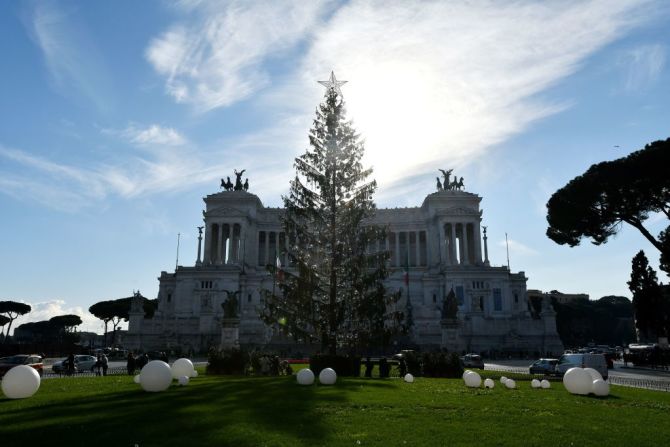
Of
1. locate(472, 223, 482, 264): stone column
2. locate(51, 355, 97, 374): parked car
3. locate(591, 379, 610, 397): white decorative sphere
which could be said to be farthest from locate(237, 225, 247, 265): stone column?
locate(591, 379, 610, 397): white decorative sphere

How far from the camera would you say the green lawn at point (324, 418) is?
11.8 metres

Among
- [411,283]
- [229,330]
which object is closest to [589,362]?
[229,330]

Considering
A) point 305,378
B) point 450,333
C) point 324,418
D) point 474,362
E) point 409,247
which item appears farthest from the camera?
point 409,247

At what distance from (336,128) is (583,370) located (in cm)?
2320

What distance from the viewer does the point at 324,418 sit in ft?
46.1

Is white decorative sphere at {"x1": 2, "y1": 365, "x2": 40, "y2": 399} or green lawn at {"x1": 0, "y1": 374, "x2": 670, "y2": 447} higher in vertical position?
white decorative sphere at {"x1": 2, "y1": 365, "x2": 40, "y2": 399}

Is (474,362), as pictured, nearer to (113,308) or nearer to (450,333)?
(450,333)

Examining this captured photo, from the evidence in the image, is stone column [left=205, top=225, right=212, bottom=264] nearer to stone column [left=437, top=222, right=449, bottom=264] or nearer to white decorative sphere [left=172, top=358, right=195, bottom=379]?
stone column [left=437, top=222, right=449, bottom=264]

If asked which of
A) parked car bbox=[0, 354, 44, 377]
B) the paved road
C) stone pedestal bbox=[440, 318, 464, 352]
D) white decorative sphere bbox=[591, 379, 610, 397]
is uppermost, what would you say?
stone pedestal bbox=[440, 318, 464, 352]

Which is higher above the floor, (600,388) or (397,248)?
(397,248)

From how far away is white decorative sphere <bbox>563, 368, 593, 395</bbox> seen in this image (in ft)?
66.0

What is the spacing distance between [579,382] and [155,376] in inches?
605

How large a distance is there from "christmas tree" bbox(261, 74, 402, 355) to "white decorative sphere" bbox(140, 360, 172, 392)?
46.2 ft

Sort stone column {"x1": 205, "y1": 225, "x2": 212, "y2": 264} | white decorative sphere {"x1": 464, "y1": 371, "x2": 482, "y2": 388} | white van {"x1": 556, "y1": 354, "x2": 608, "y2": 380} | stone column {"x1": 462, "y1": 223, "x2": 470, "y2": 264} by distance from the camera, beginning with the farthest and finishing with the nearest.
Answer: stone column {"x1": 462, "y1": 223, "x2": 470, "y2": 264}, stone column {"x1": 205, "y1": 225, "x2": 212, "y2": 264}, white van {"x1": 556, "y1": 354, "x2": 608, "y2": 380}, white decorative sphere {"x1": 464, "y1": 371, "x2": 482, "y2": 388}
